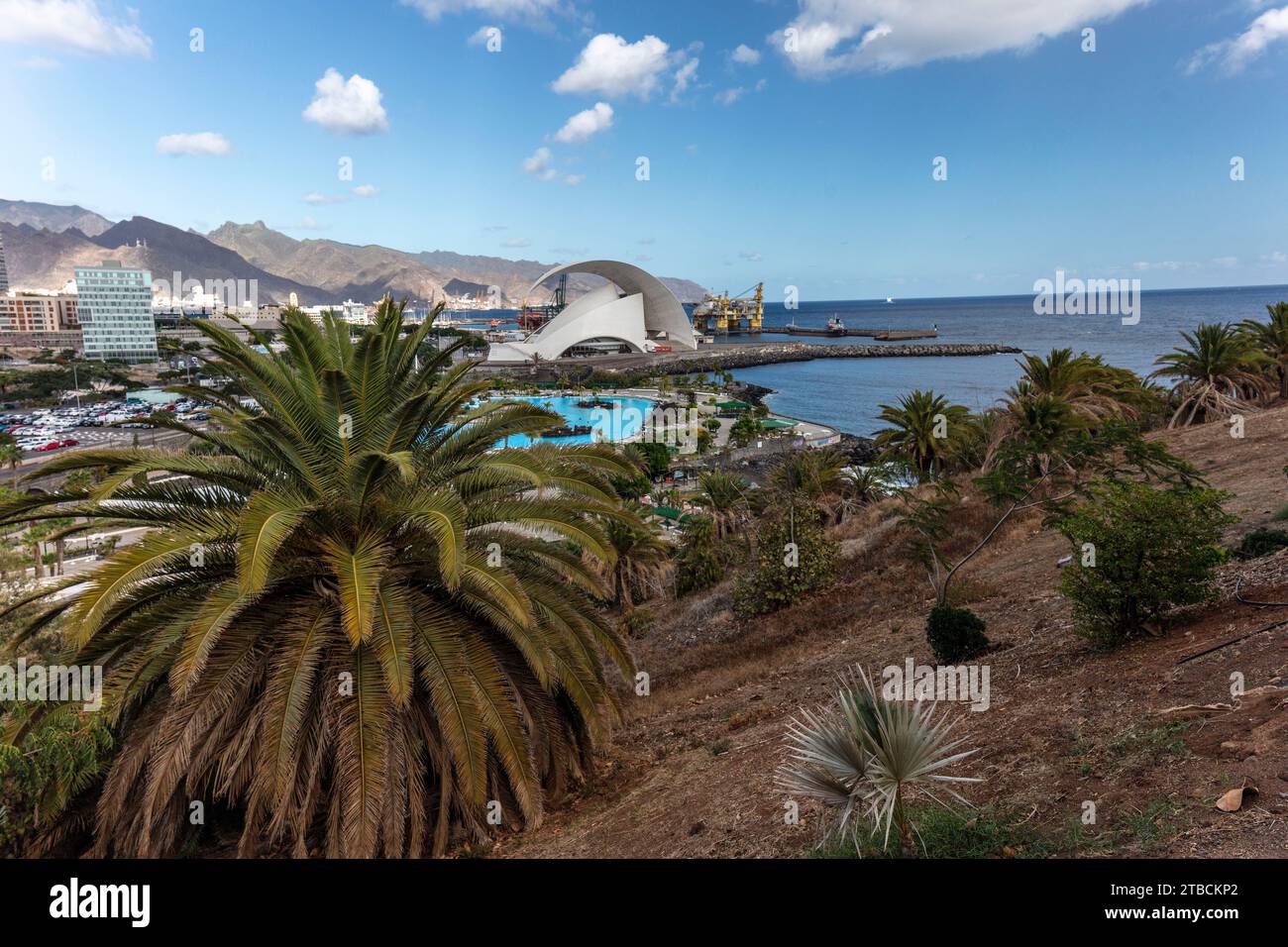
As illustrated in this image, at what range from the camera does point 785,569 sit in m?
12.1

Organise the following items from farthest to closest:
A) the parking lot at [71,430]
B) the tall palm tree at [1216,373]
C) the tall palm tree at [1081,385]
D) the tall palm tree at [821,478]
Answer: the parking lot at [71,430] < the tall palm tree at [1216,373] < the tall palm tree at [821,478] < the tall palm tree at [1081,385]

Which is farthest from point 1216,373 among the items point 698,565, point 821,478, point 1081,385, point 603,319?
point 603,319

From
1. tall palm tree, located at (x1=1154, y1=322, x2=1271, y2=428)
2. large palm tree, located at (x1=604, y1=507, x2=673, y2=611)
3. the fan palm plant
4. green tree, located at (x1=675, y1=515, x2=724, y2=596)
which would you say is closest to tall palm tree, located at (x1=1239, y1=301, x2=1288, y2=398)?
tall palm tree, located at (x1=1154, y1=322, x2=1271, y2=428)

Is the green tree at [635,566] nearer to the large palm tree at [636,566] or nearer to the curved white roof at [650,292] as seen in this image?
the large palm tree at [636,566]

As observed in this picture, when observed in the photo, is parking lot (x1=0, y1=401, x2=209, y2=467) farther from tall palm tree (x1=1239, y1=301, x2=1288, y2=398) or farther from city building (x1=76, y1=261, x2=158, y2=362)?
city building (x1=76, y1=261, x2=158, y2=362)

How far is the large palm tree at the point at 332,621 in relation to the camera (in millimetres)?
5203

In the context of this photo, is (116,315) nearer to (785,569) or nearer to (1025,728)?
(785,569)

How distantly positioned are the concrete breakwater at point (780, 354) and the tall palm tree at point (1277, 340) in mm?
60412

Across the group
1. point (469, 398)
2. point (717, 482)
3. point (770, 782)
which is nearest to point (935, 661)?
point (770, 782)

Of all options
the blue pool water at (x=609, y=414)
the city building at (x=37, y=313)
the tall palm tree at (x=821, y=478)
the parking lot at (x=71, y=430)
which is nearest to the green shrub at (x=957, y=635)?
the tall palm tree at (x=821, y=478)

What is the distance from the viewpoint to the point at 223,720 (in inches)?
217

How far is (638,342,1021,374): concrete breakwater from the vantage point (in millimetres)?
85500

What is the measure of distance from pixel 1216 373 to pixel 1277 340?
13.6 feet

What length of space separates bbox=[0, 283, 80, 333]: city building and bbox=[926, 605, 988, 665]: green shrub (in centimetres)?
14710
